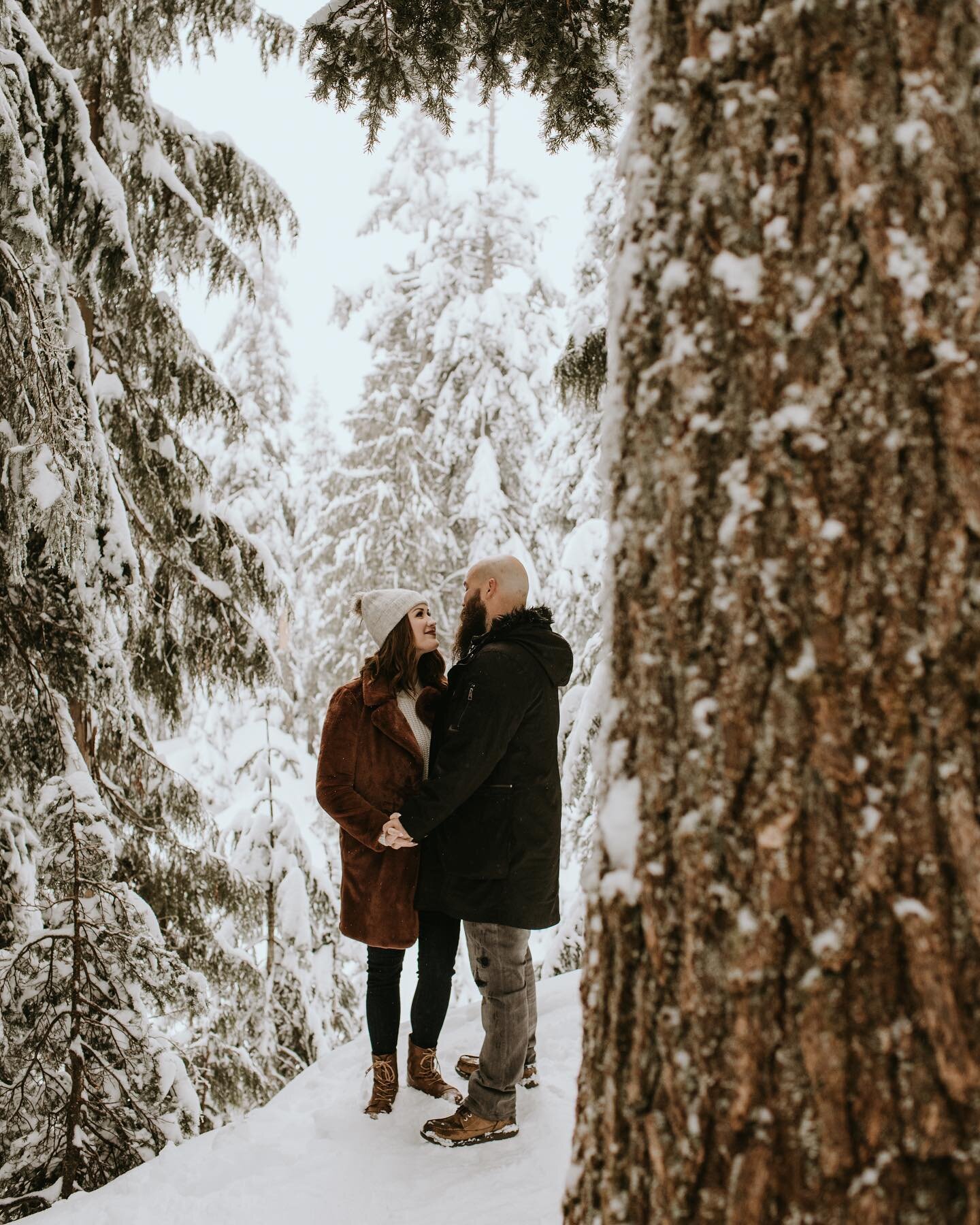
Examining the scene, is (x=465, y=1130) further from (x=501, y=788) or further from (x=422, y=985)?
(x=501, y=788)

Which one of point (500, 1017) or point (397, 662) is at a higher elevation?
point (397, 662)

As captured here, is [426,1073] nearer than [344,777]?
No

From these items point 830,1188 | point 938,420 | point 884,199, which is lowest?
point 830,1188

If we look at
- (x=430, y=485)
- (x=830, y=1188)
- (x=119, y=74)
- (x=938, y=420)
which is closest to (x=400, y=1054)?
(x=830, y=1188)

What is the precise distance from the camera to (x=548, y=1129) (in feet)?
10.5

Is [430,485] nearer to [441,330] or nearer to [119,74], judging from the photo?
[441,330]

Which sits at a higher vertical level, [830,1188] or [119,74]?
[119,74]

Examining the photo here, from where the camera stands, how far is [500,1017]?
3.05 m

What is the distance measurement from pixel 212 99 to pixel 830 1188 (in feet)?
25.5

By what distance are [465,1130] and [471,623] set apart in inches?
73.9

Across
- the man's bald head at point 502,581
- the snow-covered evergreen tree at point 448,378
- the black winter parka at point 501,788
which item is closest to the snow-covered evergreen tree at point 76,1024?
the black winter parka at point 501,788

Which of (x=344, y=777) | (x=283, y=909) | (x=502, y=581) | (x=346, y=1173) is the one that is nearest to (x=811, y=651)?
(x=502, y=581)

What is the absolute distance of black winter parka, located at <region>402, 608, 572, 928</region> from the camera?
300 cm

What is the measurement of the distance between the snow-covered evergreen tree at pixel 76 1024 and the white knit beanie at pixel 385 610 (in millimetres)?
1704
